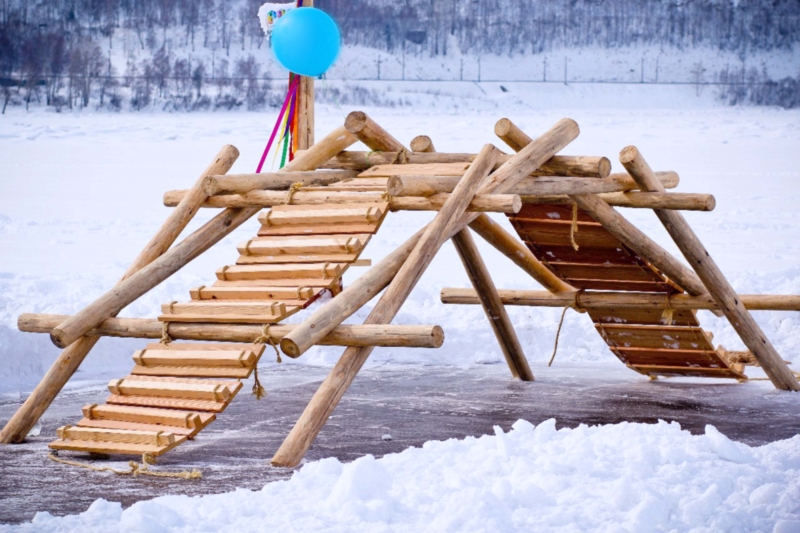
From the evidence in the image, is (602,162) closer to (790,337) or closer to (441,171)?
(441,171)

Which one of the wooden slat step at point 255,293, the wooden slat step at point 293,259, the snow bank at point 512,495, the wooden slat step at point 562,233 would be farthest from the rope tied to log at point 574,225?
the snow bank at point 512,495

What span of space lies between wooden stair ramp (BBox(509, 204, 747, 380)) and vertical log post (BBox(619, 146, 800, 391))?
30 cm

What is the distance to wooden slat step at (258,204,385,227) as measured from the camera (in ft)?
20.8

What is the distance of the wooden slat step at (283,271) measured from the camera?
20.2ft

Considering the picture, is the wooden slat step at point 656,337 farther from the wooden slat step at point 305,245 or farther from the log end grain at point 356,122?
the wooden slat step at point 305,245

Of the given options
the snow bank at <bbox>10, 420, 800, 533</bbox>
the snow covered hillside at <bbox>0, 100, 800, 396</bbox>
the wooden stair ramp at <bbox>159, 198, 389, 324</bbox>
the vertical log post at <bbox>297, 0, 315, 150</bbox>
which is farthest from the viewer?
the snow covered hillside at <bbox>0, 100, 800, 396</bbox>

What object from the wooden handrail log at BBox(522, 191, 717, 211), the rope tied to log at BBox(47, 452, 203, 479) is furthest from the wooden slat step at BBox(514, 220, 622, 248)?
the rope tied to log at BBox(47, 452, 203, 479)

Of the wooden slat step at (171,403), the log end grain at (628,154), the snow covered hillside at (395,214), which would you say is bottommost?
the snow covered hillside at (395,214)

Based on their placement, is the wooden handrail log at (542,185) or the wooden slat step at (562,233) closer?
the wooden handrail log at (542,185)

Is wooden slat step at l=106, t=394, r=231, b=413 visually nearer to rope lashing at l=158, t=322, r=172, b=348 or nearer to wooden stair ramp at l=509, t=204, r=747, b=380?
rope lashing at l=158, t=322, r=172, b=348

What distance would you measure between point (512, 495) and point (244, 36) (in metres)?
29.2

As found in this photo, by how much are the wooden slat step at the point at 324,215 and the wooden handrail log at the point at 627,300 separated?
7.43 feet

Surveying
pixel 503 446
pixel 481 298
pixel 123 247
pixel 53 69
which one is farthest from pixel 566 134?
pixel 53 69

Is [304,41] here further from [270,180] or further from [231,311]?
[231,311]
